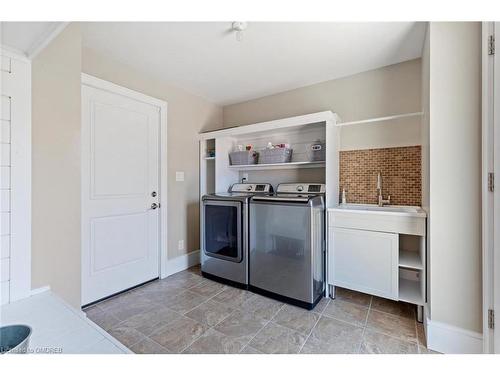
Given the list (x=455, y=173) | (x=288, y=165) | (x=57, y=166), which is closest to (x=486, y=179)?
(x=455, y=173)

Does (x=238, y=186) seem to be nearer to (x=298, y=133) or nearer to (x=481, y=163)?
(x=298, y=133)

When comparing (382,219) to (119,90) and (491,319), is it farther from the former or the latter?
(119,90)

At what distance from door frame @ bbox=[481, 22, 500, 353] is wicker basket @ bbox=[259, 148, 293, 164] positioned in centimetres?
155

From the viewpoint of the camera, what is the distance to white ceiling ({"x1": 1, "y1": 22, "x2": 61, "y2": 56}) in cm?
88

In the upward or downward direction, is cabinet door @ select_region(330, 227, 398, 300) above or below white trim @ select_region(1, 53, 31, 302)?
below

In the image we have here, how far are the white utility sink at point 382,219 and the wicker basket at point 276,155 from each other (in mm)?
783

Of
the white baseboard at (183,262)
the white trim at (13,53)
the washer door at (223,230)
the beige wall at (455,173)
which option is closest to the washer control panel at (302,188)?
the washer door at (223,230)

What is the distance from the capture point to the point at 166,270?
259 cm

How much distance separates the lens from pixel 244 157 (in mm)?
2764

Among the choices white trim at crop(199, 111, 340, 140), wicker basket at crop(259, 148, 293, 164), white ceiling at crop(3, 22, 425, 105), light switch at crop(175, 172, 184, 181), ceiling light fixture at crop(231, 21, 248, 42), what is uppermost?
white ceiling at crop(3, 22, 425, 105)

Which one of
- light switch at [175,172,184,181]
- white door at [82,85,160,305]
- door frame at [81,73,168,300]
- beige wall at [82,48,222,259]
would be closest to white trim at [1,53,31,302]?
white door at [82,85,160,305]

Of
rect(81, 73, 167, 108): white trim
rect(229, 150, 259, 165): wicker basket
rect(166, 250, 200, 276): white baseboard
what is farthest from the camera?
rect(229, 150, 259, 165): wicker basket

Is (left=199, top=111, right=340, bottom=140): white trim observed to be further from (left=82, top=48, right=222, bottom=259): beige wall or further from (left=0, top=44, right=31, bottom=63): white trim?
(left=0, top=44, right=31, bottom=63): white trim
